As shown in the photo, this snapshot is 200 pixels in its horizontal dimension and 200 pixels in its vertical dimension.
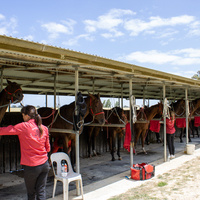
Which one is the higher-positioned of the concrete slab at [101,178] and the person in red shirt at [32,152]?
the person in red shirt at [32,152]

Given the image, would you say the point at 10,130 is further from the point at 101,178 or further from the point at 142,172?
the point at 142,172

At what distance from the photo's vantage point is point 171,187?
4555 millimetres

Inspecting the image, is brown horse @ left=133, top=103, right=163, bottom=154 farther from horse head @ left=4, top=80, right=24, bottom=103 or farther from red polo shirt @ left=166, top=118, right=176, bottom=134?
horse head @ left=4, top=80, right=24, bottom=103

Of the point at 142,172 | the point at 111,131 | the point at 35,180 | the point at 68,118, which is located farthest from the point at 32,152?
the point at 111,131

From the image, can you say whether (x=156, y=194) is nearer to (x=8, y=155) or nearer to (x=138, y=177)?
(x=138, y=177)

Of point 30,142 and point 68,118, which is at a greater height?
point 68,118

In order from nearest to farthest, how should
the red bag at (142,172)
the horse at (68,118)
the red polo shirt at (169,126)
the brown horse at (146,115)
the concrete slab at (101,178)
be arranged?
the concrete slab at (101,178)
the red bag at (142,172)
the horse at (68,118)
the red polo shirt at (169,126)
the brown horse at (146,115)

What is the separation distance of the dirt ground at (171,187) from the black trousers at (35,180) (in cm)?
169

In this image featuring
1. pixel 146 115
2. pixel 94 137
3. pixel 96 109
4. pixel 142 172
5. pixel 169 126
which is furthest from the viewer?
pixel 146 115

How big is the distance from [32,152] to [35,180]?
14.3 inches

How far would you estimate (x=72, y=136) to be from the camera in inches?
205

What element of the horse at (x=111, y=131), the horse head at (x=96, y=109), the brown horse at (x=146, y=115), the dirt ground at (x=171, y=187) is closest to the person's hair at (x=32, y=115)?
the dirt ground at (x=171, y=187)

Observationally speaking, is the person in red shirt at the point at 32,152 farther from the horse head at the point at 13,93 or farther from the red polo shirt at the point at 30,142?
the horse head at the point at 13,93

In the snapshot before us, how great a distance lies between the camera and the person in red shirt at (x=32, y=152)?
269 centimetres
